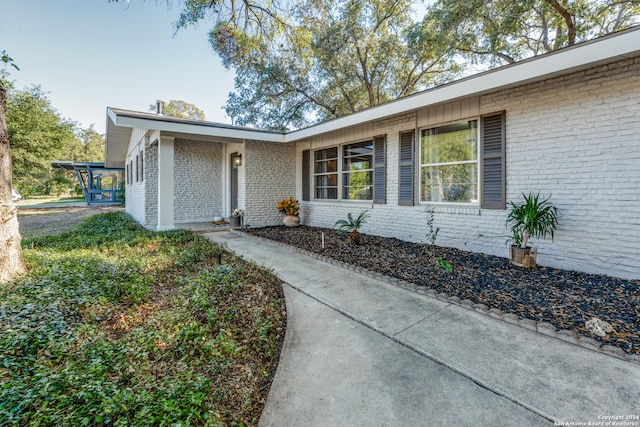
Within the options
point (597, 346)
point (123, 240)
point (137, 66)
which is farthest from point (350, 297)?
point (137, 66)

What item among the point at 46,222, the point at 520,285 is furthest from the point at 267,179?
the point at 46,222

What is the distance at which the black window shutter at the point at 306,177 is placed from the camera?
29.3 feet

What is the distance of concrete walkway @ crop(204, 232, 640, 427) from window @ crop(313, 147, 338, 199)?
5577 millimetres

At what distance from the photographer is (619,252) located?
357 cm

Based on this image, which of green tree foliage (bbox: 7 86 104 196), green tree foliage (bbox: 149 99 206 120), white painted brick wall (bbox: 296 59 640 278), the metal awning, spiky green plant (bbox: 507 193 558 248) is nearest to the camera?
white painted brick wall (bbox: 296 59 640 278)

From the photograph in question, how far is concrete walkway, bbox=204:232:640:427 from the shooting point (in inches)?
60.6

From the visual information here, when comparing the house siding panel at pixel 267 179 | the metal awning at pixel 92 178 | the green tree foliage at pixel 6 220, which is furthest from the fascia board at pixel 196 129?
the metal awning at pixel 92 178

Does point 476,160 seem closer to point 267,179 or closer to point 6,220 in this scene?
point 267,179

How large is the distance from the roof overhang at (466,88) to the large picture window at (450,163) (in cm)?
78

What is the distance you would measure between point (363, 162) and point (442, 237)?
2.95 metres

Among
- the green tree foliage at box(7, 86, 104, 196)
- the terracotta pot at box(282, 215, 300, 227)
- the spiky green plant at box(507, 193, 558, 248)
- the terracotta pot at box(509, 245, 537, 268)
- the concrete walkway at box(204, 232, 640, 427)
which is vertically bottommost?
the concrete walkway at box(204, 232, 640, 427)

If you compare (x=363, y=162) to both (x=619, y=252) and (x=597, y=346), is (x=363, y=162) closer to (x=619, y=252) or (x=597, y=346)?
(x=619, y=252)

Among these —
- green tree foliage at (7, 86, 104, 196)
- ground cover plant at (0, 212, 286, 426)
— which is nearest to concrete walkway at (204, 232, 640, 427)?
ground cover plant at (0, 212, 286, 426)

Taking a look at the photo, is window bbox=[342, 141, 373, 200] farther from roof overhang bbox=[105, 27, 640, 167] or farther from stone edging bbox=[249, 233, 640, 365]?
stone edging bbox=[249, 233, 640, 365]
